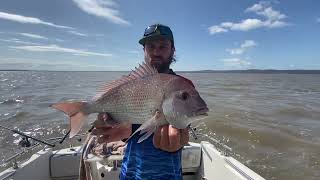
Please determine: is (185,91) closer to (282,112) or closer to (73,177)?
(73,177)

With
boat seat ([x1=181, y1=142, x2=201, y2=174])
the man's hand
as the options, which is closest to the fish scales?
the man's hand

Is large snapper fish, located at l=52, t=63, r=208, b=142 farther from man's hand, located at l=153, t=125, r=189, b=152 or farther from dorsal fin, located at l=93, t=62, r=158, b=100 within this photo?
man's hand, located at l=153, t=125, r=189, b=152

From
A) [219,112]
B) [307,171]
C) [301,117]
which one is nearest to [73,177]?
[307,171]

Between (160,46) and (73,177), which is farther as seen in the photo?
(73,177)

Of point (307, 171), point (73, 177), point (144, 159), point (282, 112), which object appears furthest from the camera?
point (282, 112)

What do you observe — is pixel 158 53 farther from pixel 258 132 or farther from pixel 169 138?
pixel 258 132

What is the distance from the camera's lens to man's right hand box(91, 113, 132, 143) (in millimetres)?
2391

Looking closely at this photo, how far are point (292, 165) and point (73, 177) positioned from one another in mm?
8718

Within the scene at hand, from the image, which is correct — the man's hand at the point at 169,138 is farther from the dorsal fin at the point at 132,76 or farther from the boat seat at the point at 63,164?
the boat seat at the point at 63,164

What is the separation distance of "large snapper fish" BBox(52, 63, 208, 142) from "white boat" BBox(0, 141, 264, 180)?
2.88 metres

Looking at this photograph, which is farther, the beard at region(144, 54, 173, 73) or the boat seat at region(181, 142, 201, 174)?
the boat seat at region(181, 142, 201, 174)

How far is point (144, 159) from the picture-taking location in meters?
2.83

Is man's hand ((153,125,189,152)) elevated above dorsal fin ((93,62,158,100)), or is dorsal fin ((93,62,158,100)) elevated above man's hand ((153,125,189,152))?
A: dorsal fin ((93,62,158,100))

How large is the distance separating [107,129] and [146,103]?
0.41 m
